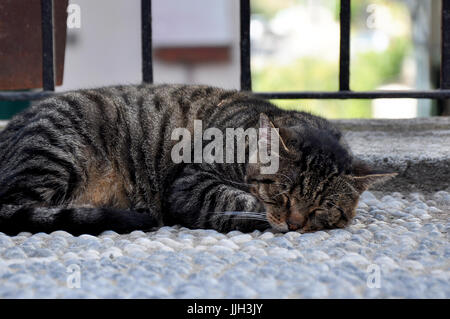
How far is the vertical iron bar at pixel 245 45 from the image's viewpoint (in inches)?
139

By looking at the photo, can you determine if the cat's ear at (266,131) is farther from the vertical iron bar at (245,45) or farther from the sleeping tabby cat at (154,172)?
the vertical iron bar at (245,45)

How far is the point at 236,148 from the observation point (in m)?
2.91

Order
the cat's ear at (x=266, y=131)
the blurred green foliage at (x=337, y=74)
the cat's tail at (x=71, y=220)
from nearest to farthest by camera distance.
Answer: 1. the cat's tail at (x=71, y=220)
2. the cat's ear at (x=266, y=131)
3. the blurred green foliage at (x=337, y=74)

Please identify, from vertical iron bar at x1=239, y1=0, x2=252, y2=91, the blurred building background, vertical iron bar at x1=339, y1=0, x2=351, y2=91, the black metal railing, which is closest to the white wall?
the blurred building background

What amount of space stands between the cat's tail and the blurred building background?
Result: 5157 millimetres

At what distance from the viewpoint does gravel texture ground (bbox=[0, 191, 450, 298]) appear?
5.89ft

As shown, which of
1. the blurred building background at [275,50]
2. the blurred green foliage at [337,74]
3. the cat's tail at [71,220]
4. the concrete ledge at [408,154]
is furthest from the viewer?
the blurred green foliage at [337,74]

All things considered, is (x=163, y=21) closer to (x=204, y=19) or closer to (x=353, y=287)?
(x=204, y=19)

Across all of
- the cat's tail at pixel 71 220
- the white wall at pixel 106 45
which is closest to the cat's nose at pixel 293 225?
the cat's tail at pixel 71 220

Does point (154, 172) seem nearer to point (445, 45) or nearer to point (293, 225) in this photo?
point (293, 225)

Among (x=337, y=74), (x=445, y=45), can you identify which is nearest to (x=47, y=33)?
(x=445, y=45)

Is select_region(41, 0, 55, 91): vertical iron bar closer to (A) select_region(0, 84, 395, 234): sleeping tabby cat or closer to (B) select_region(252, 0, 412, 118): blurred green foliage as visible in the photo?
(A) select_region(0, 84, 395, 234): sleeping tabby cat
